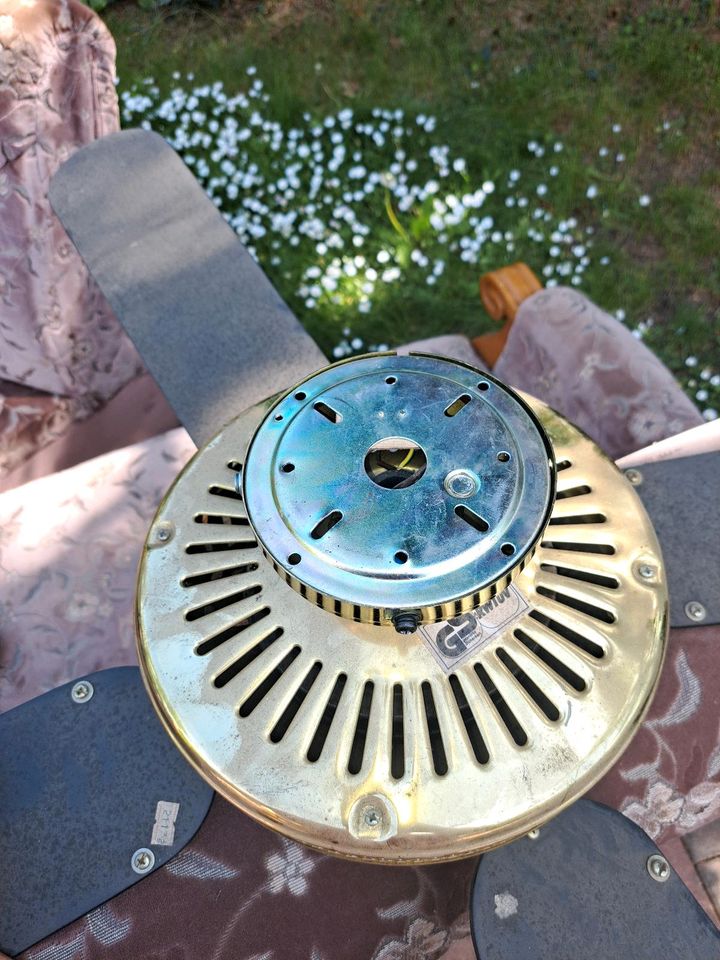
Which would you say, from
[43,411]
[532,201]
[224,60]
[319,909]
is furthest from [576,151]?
[319,909]

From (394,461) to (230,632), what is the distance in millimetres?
203

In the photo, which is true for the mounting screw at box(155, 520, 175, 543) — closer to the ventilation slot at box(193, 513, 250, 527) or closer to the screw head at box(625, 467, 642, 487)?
the ventilation slot at box(193, 513, 250, 527)

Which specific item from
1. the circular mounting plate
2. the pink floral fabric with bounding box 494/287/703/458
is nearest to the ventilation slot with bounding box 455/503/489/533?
the circular mounting plate

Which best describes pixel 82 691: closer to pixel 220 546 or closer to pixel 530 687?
pixel 220 546

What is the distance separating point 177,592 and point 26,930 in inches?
12.8

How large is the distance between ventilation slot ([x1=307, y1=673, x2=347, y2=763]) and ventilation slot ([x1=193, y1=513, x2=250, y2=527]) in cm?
17

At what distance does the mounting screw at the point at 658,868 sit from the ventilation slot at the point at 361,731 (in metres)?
0.27

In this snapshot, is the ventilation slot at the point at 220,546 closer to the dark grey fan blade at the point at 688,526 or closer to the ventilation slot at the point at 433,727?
the ventilation slot at the point at 433,727

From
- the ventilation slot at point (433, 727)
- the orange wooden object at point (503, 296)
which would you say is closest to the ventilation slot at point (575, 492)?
the ventilation slot at point (433, 727)

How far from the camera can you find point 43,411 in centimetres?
140

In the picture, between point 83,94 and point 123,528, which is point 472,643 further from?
point 83,94

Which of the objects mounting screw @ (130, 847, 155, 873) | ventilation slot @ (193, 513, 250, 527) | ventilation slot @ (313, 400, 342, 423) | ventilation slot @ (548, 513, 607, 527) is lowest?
mounting screw @ (130, 847, 155, 873)

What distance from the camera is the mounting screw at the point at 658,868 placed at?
66 cm

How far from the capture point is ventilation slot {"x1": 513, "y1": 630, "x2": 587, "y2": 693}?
64cm
